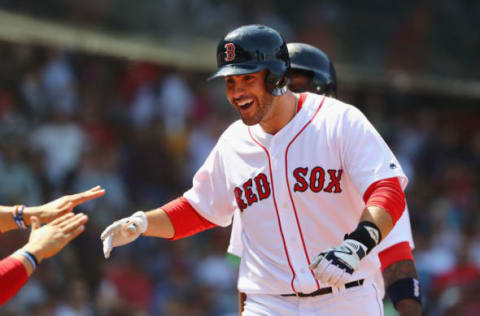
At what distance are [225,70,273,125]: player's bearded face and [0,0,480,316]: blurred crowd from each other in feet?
13.8

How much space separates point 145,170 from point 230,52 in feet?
17.2

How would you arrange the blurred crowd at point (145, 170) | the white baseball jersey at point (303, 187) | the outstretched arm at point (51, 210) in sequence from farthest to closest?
the blurred crowd at point (145, 170) → the outstretched arm at point (51, 210) → the white baseball jersey at point (303, 187)

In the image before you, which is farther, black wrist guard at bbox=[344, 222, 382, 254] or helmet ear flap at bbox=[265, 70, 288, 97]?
helmet ear flap at bbox=[265, 70, 288, 97]

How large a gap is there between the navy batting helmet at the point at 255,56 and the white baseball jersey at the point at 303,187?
22cm

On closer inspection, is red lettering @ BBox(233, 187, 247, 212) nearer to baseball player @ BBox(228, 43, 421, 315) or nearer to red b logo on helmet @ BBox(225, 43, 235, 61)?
baseball player @ BBox(228, 43, 421, 315)

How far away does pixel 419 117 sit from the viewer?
10.9 metres

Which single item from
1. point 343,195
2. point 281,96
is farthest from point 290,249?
point 281,96

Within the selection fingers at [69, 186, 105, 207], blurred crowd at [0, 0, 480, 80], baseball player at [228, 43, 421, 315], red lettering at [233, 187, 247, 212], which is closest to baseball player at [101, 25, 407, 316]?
red lettering at [233, 187, 247, 212]

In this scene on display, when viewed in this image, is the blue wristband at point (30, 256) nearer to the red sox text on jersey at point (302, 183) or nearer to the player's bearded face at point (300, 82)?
the red sox text on jersey at point (302, 183)

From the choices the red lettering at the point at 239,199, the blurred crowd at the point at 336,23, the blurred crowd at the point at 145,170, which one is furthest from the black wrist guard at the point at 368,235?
the blurred crowd at the point at 336,23

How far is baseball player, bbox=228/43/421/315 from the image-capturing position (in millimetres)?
3732

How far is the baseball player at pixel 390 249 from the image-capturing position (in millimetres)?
3732

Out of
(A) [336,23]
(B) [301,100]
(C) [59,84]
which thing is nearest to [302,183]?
(B) [301,100]

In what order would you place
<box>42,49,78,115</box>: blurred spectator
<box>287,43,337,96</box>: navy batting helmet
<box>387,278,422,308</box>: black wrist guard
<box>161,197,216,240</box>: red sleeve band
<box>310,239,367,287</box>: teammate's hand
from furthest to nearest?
1. <box>42,49,78,115</box>: blurred spectator
2. <box>287,43,337,96</box>: navy batting helmet
3. <box>161,197,216,240</box>: red sleeve band
4. <box>387,278,422,308</box>: black wrist guard
5. <box>310,239,367,287</box>: teammate's hand
